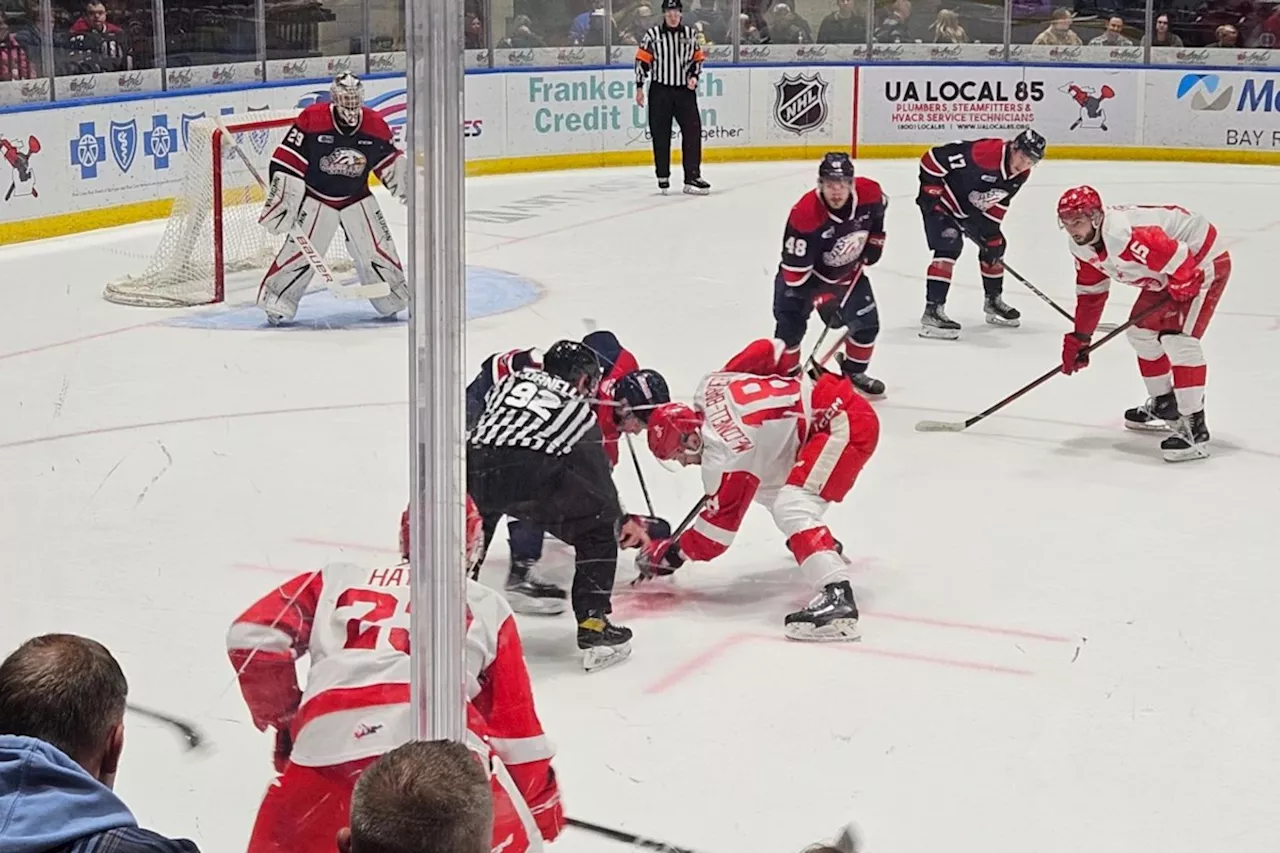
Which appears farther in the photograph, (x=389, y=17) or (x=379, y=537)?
(x=379, y=537)

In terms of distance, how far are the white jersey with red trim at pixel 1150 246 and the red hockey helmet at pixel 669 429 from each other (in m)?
1.78

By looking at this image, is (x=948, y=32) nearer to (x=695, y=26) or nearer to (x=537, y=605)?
(x=695, y=26)

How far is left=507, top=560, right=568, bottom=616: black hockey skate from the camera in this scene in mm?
2865

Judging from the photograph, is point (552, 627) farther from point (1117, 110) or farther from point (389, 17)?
point (1117, 110)

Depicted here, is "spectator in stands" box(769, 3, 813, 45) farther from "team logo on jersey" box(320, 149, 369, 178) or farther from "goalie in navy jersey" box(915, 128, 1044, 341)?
"team logo on jersey" box(320, 149, 369, 178)

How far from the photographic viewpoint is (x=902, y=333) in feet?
20.6

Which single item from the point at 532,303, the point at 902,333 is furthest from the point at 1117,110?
the point at 532,303

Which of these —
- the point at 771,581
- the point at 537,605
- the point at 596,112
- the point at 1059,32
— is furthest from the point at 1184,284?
the point at 1059,32

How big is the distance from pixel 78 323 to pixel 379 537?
321 cm

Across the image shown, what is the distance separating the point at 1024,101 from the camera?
10820 millimetres

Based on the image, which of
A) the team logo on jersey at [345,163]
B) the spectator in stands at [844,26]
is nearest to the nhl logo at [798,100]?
the spectator in stands at [844,26]

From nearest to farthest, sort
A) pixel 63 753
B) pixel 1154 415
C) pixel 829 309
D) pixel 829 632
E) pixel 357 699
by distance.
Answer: pixel 63 753
pixel 357 699
pixel 829 632
pixel 1154 415
pixel 829 309

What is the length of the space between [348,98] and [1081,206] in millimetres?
1839

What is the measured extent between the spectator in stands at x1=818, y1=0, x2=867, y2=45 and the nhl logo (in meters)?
0.27
